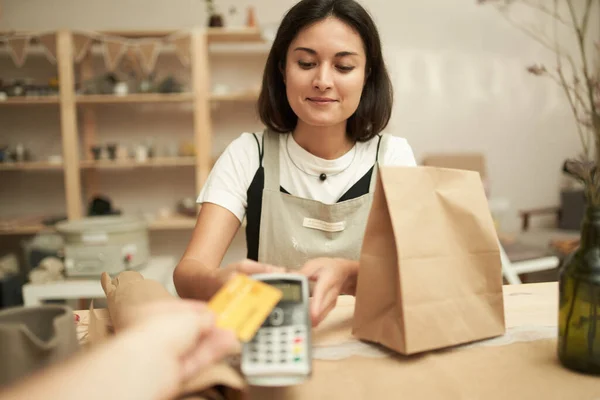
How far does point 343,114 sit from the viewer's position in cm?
121

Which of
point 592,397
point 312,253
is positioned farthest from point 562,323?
point 312,253

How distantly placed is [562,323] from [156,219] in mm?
2974

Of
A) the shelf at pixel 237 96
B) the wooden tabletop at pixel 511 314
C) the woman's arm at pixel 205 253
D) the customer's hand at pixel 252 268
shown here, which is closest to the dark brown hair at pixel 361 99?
the woman's arm at pixel 205 253

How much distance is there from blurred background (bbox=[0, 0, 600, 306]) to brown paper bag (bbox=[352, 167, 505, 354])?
259cm

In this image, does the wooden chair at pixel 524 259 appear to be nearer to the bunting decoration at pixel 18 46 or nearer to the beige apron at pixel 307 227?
the beige apron at pixel 307 227

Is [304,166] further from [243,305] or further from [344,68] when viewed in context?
[243,305]

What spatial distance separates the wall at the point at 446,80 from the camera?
3.43 meters

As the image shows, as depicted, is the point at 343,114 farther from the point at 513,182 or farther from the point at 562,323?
the point at 513,182

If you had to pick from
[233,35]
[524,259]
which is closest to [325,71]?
[524,259]

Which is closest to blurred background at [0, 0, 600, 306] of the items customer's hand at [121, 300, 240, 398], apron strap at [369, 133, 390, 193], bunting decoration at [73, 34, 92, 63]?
bunting decoration at [73, 34, 92, 63]

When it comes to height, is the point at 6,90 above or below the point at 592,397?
above

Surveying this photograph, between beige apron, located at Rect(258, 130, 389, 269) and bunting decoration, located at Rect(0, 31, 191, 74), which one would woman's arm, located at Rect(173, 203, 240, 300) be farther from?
bunting decoration, located at Rect(0, 31, 191, 74)

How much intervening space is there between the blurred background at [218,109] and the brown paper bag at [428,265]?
2594mm

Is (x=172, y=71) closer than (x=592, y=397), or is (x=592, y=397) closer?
(x=592, y=397)
